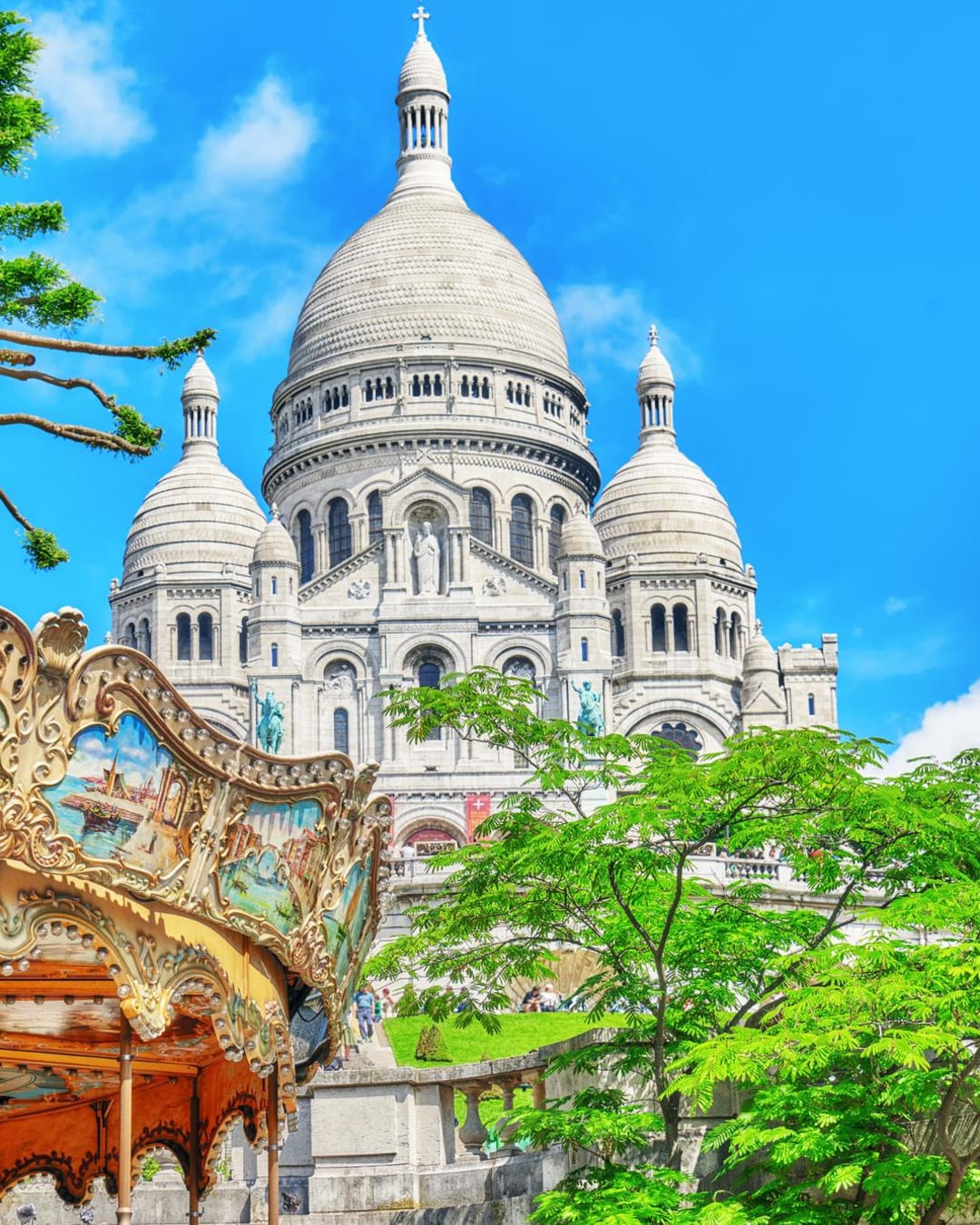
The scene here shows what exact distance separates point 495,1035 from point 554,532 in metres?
49.8

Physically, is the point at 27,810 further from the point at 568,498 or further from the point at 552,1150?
the point at 568,498

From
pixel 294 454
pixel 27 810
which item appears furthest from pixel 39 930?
pixel 294 454

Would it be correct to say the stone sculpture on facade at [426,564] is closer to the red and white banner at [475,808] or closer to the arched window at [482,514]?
the arched window at [482,514]

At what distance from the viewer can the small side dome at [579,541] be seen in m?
66.3

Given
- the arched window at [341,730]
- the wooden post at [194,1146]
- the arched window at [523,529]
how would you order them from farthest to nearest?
the arched window at [523,529], the arched window at [341,730], the wooden post at [194,1146]

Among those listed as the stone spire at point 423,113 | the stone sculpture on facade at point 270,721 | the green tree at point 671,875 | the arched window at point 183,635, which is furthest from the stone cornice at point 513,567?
the green tree at point 671,875

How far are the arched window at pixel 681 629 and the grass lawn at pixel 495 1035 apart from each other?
43957mm

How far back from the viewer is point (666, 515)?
76.6 meters

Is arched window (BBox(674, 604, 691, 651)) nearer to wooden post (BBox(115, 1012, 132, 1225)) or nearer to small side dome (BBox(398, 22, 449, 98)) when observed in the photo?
small side dome (BBox(398, 22, 449, 98))

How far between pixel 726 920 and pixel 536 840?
1907 millimetres

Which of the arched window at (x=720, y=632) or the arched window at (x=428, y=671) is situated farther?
the arched window at (x=720, y=632)

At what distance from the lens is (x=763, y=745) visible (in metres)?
19.8

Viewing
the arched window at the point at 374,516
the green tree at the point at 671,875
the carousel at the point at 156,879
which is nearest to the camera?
the carousel at the point at 156,879

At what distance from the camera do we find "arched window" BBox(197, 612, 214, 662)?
73938 millimetres
